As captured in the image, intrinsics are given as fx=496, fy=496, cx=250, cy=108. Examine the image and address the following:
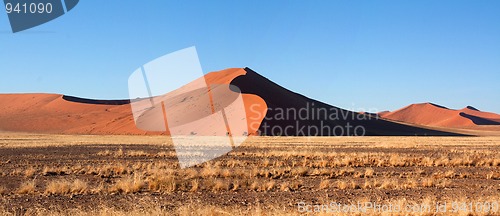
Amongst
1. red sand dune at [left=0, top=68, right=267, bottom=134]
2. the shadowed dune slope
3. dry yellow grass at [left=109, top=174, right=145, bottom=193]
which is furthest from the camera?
red sand dune at [left=0, top=68, right=267, bottom=134]

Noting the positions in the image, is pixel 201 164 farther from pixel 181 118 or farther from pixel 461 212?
pixel 181 118

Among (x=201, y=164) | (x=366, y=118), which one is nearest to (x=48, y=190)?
(x=201, y=164)

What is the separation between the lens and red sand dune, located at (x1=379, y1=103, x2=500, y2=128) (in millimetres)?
164512

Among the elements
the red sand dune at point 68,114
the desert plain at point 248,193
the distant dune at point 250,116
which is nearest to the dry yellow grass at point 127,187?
the desert plain at point 248,193

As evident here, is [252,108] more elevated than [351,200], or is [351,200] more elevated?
[252,108]

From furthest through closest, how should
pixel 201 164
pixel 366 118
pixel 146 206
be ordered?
pixel 366 118 → pixel 201 164 → pixel 146 206

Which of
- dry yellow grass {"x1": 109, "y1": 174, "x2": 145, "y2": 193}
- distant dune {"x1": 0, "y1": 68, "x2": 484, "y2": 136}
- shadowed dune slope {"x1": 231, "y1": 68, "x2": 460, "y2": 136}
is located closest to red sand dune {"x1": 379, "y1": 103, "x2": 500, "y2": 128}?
distant dune {"x1": 0, "y1": 68, "x2": 484, "y2": 136}

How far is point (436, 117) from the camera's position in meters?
180

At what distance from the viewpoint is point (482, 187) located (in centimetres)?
1409

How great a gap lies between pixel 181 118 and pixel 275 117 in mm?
14246

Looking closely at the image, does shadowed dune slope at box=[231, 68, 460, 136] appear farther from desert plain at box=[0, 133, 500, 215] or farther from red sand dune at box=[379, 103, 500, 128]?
red sand dune at box=[379, 103, 500, 128]

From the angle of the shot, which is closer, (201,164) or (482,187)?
(482,187)

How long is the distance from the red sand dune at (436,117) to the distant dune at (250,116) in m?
65.2

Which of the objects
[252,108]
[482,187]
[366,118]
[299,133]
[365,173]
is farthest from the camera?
[366,118]
